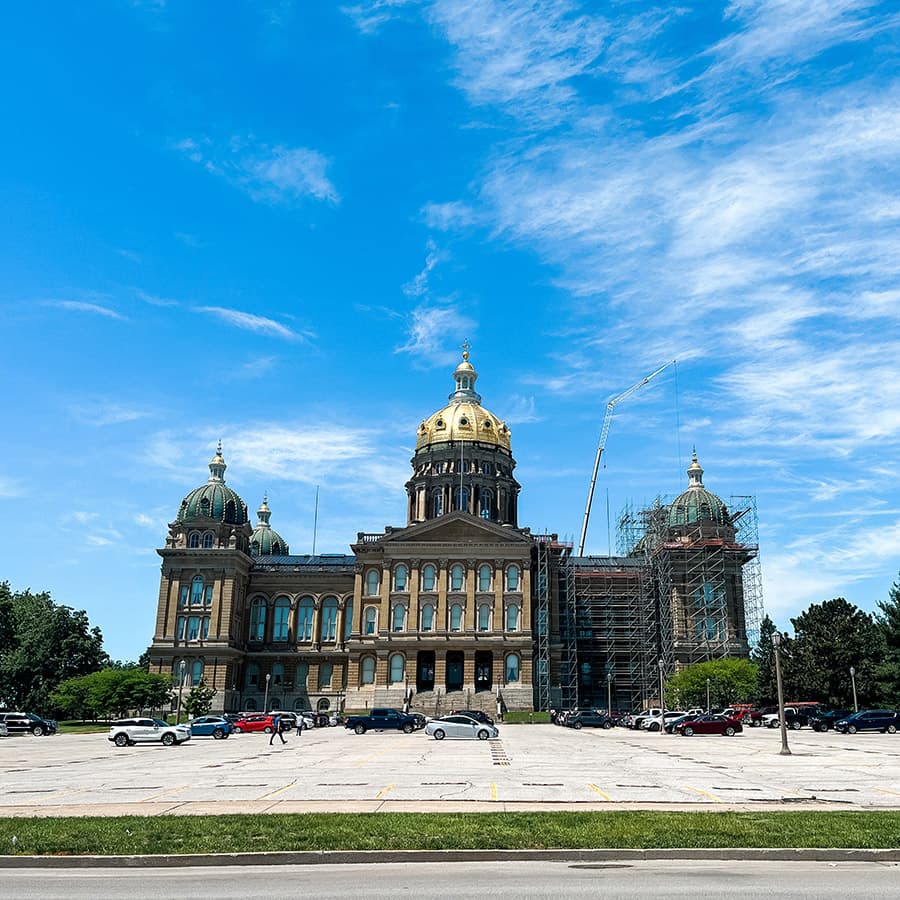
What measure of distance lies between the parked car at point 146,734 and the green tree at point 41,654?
4321cm

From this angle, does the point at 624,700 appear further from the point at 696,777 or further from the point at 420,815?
the point at 420,815

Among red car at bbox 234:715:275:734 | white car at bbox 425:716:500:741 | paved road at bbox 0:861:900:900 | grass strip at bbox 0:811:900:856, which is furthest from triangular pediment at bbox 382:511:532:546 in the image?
paved road at bbox 0:861:900:900

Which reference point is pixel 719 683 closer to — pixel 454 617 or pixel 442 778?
pixel 454 617

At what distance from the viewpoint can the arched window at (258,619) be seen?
354 ft

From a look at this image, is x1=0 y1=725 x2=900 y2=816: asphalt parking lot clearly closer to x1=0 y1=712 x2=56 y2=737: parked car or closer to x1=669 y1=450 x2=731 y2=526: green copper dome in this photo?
x1=0 y1=712 x2=56 y2=737: parked car

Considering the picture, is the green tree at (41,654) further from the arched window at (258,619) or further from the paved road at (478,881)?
the paved road at (478,881)

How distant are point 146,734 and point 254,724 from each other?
18.3 m

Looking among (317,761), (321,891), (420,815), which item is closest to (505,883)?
(321,891)

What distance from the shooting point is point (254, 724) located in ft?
214

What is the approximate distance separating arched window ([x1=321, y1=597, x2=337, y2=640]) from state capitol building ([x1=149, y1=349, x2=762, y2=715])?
193mm

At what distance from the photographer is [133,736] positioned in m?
47.3

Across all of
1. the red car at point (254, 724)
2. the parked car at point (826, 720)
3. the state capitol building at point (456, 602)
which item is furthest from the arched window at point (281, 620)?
the parked car at point (826, 720)

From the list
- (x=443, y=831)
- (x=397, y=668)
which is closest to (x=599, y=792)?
(x=443, y=831)

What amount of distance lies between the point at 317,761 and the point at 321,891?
22386 millimetres
